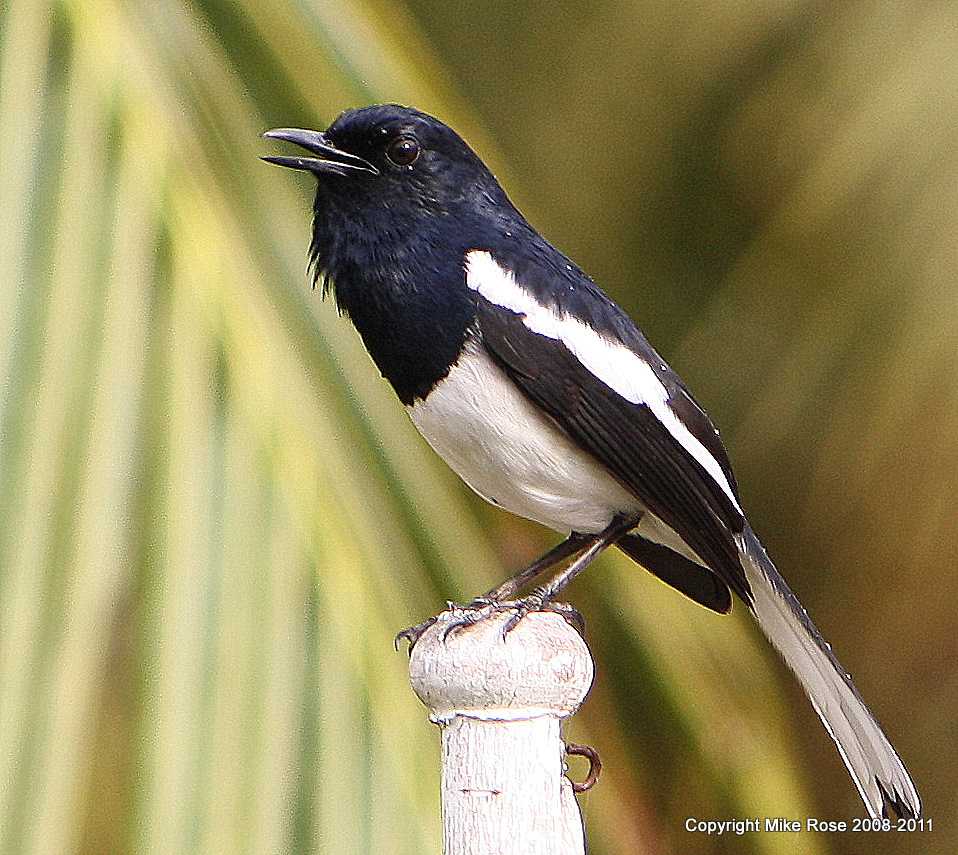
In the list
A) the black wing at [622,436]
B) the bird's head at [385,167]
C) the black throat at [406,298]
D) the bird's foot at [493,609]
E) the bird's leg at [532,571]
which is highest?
the bird's head at [385,167]

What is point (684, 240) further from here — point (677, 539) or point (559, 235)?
point (677, 539)

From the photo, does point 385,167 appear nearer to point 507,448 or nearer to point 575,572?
point 507,448

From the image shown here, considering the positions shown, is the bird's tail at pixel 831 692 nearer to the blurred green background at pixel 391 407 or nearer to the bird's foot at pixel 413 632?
the blurred green background at pixel 391 407

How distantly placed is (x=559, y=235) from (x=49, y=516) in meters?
1.23

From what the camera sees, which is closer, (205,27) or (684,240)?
(205,27)

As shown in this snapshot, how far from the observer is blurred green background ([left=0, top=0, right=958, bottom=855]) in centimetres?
98

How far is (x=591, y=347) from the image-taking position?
111 cm

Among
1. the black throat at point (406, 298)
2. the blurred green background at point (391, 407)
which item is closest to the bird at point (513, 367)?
the black throat at point (406, 298)

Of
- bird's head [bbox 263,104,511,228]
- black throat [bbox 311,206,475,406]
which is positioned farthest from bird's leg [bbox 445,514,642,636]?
bird's head [bbox 263,104,511,228]

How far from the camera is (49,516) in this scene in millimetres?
965

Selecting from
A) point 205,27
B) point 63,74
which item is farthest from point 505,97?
point 63,74

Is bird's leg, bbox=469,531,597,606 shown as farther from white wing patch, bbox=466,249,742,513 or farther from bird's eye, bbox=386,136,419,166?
bird's eye, bbox=386,136,419,166

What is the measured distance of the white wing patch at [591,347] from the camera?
1079 millimetres

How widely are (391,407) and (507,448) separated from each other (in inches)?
10.3
